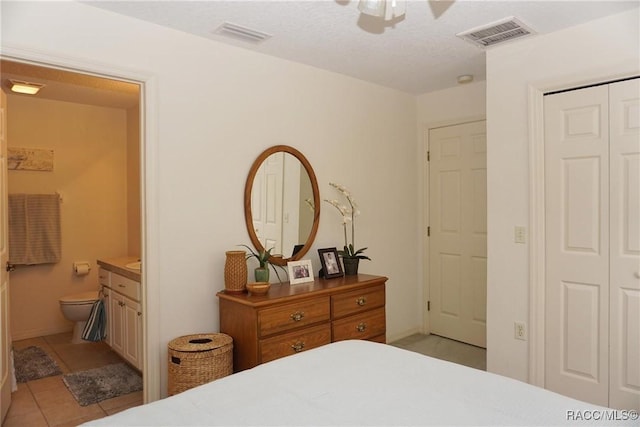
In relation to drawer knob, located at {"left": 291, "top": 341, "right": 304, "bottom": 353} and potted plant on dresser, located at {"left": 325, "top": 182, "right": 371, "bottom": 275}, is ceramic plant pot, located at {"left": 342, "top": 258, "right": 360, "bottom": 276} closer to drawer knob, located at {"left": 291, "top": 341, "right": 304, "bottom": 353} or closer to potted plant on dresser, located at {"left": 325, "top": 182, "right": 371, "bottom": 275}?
potted plant on dresser, located at {"left": 325, "top": 182, "right": 371, "bottom": 275}

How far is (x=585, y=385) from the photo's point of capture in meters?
2.88

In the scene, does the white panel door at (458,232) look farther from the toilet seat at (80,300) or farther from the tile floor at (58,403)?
the toilet seat at (80,300)

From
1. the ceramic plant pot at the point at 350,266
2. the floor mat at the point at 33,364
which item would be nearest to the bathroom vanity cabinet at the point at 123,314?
the floor mat at the point at 33,364

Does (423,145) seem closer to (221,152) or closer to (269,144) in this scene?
(269,144)

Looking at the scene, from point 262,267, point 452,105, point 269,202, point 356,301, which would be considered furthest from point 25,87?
point 452,105

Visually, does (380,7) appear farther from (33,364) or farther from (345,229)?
(33,364)

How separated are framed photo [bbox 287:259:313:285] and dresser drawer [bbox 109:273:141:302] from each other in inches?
44.4

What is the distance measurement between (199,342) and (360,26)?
2.22 m

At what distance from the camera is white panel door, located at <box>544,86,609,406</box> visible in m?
2.80

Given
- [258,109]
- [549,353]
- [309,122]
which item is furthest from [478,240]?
[258,109]

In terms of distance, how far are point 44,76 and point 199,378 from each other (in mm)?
2841

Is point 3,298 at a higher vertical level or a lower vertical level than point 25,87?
lower

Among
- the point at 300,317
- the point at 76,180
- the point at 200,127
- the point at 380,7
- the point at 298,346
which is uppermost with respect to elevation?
the point at 380,7

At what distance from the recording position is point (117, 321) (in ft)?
12.2
